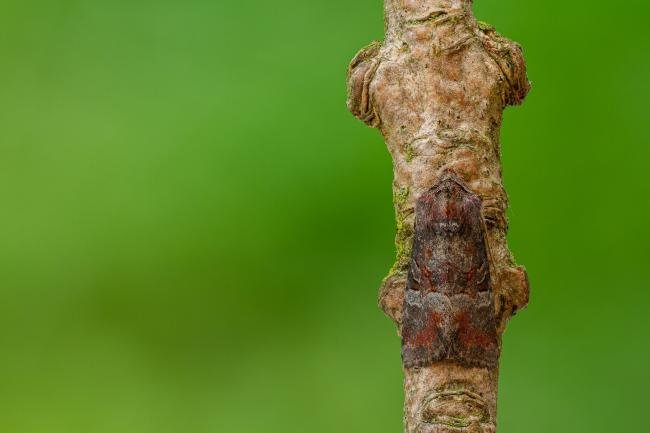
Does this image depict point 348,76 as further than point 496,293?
Yes

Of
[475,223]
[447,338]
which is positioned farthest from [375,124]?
[447,338]

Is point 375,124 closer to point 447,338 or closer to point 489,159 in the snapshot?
point 489,159

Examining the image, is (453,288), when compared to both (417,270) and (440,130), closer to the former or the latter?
(417,270)

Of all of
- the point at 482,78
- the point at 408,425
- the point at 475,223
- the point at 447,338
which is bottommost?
the point at 408,425

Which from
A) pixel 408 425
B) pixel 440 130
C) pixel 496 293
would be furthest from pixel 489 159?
pixel 408 425

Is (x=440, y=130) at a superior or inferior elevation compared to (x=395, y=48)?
inferior

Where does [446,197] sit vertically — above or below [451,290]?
above
